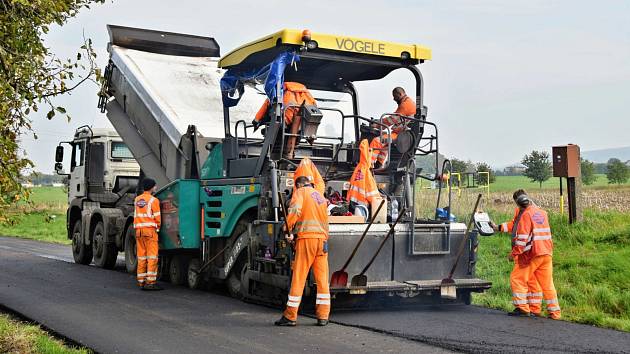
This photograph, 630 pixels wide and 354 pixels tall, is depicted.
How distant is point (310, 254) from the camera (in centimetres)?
796

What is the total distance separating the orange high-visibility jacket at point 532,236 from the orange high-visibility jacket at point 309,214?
2.37 metres

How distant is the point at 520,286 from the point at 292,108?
3.25m

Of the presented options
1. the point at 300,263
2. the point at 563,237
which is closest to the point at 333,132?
the point at 300,263

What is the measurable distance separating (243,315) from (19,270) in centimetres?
625

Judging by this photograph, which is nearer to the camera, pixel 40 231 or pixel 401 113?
pixel 401 113

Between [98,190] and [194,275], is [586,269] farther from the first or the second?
[98,190]

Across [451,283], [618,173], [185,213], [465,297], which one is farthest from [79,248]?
[618,173]

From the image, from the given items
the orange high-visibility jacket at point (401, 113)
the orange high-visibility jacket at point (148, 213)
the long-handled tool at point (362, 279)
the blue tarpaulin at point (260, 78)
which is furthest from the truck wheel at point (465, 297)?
the orange high-visibility jacket at point (148, 213)

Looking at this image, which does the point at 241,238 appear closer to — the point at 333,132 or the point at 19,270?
the point at 333,132

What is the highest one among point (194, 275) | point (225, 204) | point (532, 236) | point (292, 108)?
point (292, 108)

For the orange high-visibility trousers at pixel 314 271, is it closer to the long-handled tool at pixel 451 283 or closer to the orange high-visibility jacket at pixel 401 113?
the long-handled tool at pixel 451 283

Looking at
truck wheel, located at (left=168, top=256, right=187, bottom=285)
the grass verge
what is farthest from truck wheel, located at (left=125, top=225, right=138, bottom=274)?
the grass verge

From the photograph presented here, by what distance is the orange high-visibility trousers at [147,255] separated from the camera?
36.3 feet

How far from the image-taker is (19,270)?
1330cm
